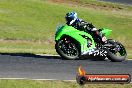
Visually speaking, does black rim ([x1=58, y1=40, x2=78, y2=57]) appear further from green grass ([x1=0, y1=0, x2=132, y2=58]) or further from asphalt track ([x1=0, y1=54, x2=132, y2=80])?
green grass ([x1=0, y1=0, x2=132, y2=58])

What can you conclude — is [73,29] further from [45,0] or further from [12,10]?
[45,0]

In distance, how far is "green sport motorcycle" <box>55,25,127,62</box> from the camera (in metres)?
16.8

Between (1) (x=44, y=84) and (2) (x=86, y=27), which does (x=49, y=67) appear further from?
(2) (x=86, y=27)

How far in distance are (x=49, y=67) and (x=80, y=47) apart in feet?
8.51

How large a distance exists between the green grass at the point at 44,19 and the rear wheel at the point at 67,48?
13738 mm

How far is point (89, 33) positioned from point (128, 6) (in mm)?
30680

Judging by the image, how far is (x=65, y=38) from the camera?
1688 centimetres

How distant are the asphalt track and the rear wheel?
331mm

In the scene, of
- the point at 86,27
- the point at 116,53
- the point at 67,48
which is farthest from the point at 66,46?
the point at 116,53

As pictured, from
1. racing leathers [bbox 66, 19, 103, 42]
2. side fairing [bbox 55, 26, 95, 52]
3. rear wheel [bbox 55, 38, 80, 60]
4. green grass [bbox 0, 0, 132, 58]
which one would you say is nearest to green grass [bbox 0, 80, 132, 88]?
rear wheel [bbox 55, 38, 80, 60]

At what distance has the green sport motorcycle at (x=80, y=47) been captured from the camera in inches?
662

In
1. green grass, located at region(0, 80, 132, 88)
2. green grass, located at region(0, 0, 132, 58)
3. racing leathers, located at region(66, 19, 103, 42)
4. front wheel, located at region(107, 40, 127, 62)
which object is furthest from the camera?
green grass, located at region(0, 0, 132, 58)

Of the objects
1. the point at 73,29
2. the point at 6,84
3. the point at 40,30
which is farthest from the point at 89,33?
the point at 40,30

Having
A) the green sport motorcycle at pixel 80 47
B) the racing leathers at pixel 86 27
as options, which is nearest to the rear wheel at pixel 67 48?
the green sport motorcycle at pixel 80 47
